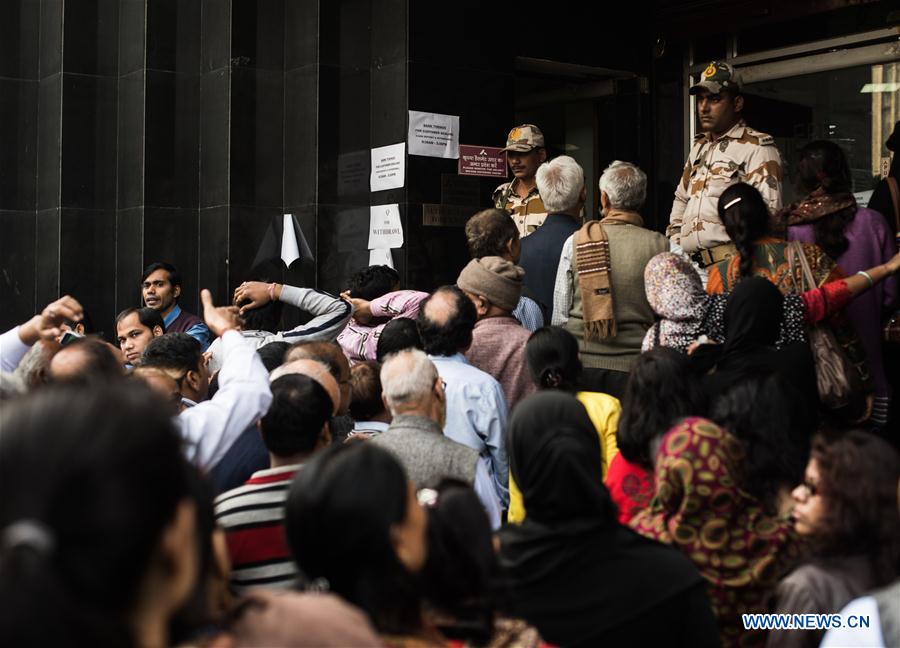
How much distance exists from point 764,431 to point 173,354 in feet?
9.31

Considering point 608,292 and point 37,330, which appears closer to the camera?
point 37,330

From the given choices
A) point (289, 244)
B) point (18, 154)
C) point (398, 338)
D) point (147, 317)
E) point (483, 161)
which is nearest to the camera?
point (398, 338)

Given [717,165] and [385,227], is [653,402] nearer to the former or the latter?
[717,165]

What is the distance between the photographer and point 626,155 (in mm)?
10367

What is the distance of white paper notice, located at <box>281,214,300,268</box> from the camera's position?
952 centimetres

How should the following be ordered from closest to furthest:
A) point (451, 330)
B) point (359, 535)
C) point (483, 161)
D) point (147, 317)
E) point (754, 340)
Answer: point (359, 535) < point (754, 340) < point (451, 330) < point (147, 317) < point (483, 161)

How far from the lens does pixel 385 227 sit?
9141 millimetres

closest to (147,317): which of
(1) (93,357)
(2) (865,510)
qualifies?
(1) (93,357)

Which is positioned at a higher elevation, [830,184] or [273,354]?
[830,184]

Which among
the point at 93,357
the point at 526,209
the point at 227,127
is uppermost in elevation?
the point at 227,127

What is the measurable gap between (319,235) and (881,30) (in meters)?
4.57

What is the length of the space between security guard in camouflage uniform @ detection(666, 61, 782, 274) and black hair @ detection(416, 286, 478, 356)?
1945 mm

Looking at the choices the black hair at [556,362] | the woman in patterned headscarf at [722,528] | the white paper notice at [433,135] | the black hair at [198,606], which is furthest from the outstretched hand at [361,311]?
the black hair at [198,606]

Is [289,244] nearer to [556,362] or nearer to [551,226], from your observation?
[551,226]
